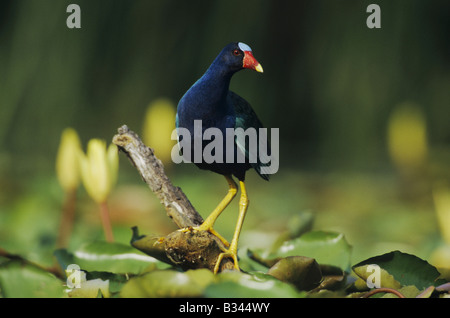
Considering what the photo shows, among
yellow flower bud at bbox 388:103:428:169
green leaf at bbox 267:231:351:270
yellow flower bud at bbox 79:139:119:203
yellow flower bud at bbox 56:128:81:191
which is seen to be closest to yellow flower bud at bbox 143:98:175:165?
yellow flower bud at bbox 56:128:81:191

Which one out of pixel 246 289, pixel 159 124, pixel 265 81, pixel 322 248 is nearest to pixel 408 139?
pixel 265 81

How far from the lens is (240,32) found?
1.84 meters

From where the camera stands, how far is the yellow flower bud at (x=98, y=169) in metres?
0.76

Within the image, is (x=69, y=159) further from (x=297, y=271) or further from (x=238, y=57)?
(x=297, y=271)

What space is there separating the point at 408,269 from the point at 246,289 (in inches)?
8.5

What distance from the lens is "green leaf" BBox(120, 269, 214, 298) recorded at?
0.46m

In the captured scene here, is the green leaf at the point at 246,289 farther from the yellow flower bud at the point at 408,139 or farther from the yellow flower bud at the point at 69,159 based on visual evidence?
the yellow flower bud at the point at 408,139

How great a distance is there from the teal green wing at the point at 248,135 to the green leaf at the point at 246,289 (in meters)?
0.28

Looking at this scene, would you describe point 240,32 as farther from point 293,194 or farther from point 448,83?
point 448,83

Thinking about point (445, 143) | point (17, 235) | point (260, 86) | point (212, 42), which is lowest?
point (17, 235)

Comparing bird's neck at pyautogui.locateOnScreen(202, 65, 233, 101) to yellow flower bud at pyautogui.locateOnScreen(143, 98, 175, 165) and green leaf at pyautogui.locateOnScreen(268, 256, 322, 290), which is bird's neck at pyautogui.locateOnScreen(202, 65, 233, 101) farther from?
yellow flower bud at pyautogui.locateOnScreen(143, 98, 175, 165)

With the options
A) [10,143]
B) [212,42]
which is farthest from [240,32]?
[10,143]

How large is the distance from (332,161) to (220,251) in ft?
4.85

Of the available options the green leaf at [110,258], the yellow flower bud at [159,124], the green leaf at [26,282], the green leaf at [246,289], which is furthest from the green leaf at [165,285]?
the yellow flower bud at [159,124]
